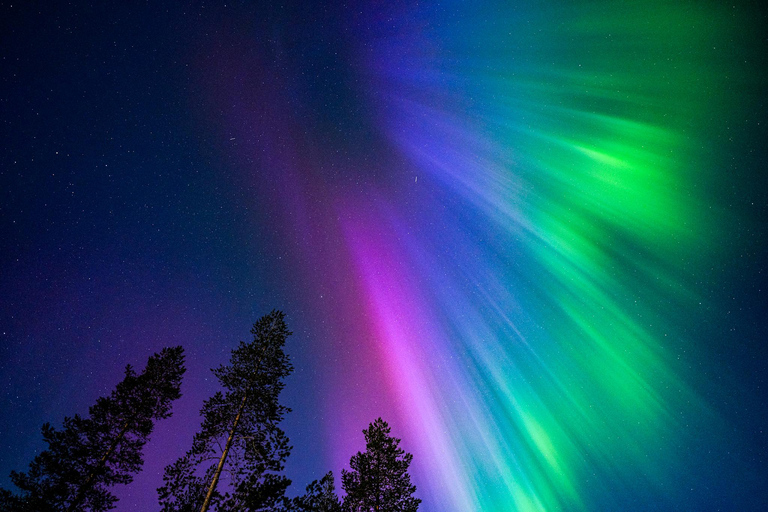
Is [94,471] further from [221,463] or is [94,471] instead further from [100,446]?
[221,463]

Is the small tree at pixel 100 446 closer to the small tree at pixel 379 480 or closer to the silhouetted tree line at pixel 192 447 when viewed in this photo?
the silhouetted tree line at pixel 192 447

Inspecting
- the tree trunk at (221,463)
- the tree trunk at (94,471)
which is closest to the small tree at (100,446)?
the tree trunk at (94,471)

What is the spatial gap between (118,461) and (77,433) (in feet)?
6.12

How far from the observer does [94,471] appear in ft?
39.5

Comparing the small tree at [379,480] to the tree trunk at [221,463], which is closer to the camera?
the tree trunk at [221,463]

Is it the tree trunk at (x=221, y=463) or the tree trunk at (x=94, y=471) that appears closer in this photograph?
the tree trunk at (x=221, y=463)

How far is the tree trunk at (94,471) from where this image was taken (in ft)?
37.2

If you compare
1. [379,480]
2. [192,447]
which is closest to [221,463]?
[192,447]

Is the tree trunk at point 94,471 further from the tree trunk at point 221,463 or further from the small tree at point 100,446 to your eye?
the tree trunk at point 221,463

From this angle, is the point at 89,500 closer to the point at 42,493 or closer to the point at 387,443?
the point at 42,493

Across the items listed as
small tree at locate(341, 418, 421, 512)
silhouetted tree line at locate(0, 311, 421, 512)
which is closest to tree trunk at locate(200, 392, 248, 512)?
silhouetted tree line at locate(0, 311, 421, 512)

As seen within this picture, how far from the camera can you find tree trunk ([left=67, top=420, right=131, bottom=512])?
37.2ft

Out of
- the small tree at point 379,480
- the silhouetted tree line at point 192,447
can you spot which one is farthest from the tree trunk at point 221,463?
the small tree at point 379,480

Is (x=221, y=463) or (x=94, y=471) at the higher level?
(x=94, y=471)
